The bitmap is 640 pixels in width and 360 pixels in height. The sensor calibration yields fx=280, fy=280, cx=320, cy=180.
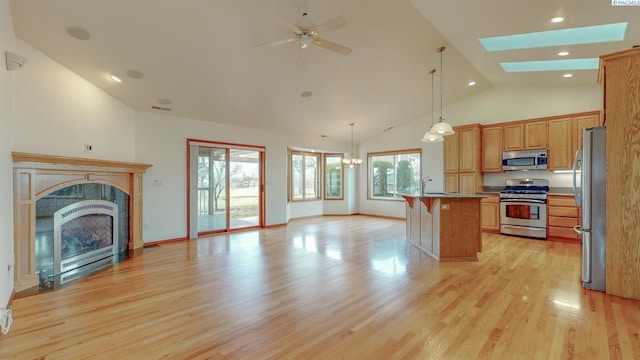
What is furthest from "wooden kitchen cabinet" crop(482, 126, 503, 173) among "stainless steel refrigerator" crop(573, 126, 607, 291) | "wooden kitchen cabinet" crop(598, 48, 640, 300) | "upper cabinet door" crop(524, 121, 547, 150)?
"wooden kitchen cabinet" crop(598, 48, 640, 300)

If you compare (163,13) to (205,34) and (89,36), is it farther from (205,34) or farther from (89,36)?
(89,36)

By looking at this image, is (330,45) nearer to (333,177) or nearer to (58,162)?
(58,162)

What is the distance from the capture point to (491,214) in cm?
627

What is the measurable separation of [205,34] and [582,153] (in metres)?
4.68

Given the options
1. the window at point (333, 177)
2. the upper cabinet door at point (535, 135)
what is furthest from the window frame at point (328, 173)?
the upper cabinet door at point (535, 135)

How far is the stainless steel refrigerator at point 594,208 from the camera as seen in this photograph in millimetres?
3027

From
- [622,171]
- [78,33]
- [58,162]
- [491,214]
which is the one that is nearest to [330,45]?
[78,33]

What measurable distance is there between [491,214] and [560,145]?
188 centimetres

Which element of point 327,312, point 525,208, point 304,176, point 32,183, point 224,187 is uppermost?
point 304,176

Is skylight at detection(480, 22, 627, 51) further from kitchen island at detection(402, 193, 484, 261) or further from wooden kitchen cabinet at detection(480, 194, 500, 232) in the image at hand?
wooden kitchen cabinet at detection(480, 194, 500, 232)

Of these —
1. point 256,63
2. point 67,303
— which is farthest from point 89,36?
point 67,303

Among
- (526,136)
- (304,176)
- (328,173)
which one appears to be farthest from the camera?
(328,173)

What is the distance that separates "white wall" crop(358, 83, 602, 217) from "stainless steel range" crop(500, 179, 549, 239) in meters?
0.25

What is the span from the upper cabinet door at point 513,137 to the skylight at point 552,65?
1.25 meters
